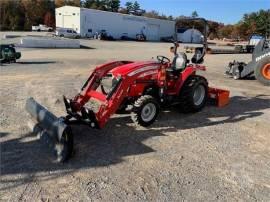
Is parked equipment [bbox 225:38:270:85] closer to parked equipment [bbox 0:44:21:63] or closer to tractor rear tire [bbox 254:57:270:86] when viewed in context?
tractor rear tire [bbox 254:57:270:86]

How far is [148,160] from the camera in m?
5.25

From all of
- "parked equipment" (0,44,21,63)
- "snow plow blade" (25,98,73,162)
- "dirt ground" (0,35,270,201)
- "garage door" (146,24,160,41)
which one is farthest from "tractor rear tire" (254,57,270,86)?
"garage door" (146,24,160,41)

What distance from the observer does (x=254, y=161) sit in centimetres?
543

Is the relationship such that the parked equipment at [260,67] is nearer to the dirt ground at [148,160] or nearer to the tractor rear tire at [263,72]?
the tractor rear tire at [263,72]

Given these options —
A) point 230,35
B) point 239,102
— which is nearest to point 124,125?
point 239,102

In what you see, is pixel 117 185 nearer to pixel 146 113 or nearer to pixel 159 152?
pixel 159 152

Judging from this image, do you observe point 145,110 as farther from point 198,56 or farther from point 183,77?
point 198,56

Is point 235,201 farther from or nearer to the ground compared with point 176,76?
nearer to the ground

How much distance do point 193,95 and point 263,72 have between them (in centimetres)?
602

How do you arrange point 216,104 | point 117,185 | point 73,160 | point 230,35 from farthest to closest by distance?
1. point 230,35
2. point 216,104
3. point 73,160
4. point 117,185

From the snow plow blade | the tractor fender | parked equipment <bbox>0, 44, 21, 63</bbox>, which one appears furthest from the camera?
parked equipment <bbox>0, 44, 21, 63</bbox>

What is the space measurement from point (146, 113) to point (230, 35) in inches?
3011

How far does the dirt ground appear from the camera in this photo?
4.32 m

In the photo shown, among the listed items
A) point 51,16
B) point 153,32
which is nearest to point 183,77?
point 153,32
